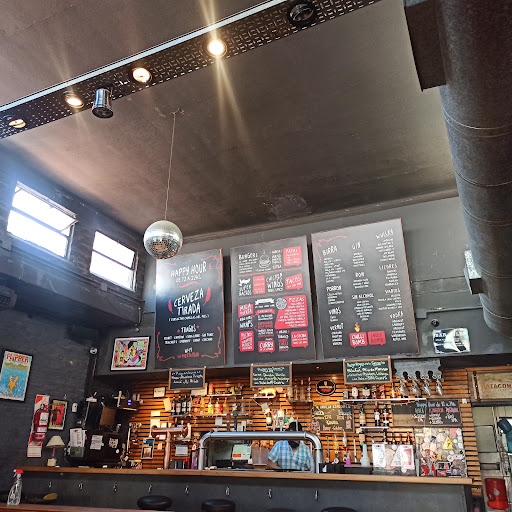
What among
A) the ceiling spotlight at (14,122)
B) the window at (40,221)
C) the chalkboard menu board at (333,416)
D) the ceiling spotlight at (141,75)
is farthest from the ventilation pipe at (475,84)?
the window at (40,221)

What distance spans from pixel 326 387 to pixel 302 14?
18.2ft

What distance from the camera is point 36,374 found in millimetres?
6340

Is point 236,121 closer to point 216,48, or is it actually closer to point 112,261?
point 216,48

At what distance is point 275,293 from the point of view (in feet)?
21.0

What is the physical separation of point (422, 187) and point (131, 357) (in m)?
5.01

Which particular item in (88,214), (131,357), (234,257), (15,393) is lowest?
(15,393)

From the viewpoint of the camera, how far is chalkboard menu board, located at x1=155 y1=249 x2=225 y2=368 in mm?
6641

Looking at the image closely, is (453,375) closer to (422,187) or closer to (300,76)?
(422,187)

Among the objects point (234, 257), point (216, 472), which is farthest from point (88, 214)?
point (216, 472)

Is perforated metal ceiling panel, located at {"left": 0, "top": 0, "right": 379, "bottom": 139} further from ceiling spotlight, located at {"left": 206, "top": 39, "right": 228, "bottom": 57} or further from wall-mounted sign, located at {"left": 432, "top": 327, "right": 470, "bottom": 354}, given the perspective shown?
wall-mounted sign, located at {"left": 432, "top": 327, "right": 470, "bottom": 354}

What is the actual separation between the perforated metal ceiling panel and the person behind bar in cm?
450

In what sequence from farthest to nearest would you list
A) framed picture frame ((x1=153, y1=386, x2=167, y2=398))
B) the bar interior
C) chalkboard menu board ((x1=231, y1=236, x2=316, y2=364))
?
framed picture frame ((x1=153, y1=386, x2=167, y2=398))
chalkboard menu board ((x1=231, y1=236, x2=316, y2=364))
the bar interior

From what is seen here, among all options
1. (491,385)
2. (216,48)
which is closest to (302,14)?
(216,48)

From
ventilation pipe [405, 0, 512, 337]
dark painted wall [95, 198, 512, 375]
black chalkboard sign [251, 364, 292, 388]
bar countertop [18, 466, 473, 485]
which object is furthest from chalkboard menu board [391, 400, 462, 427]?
ventilation pipe [405, 0, 512, 337]
